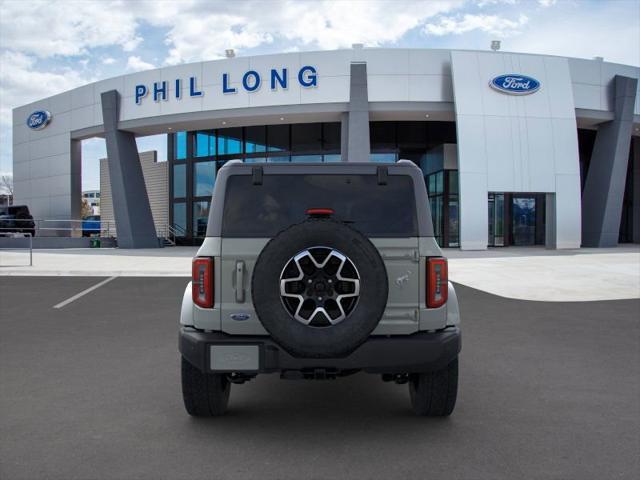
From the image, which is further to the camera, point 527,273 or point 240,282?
point 527,273

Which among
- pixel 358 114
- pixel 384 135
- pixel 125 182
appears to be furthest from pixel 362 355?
pixel 384 135

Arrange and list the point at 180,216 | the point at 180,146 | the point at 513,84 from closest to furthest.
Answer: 1. the point at 513,84
2. the point at 180,146
3. the point at 180,216

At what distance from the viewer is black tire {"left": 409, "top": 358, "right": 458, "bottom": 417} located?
3.82m

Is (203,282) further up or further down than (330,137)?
further down

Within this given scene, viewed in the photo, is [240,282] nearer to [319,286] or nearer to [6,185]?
[319,286]

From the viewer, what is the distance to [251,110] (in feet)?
82.3

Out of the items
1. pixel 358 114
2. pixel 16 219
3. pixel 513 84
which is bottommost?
pixel 16 219

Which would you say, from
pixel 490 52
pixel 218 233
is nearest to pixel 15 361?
pixel 218 233

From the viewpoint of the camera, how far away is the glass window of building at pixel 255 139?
31859 millimetres

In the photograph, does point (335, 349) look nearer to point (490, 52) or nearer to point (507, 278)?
point (507, 278)

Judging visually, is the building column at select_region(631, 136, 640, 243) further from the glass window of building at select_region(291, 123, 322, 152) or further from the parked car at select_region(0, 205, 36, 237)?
the parked car at select_region(0, 205, 36, 237)

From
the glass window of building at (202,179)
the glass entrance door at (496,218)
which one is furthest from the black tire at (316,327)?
the glass window of building at (202,179)

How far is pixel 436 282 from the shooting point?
3621 mm

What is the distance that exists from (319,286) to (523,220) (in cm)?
3074
